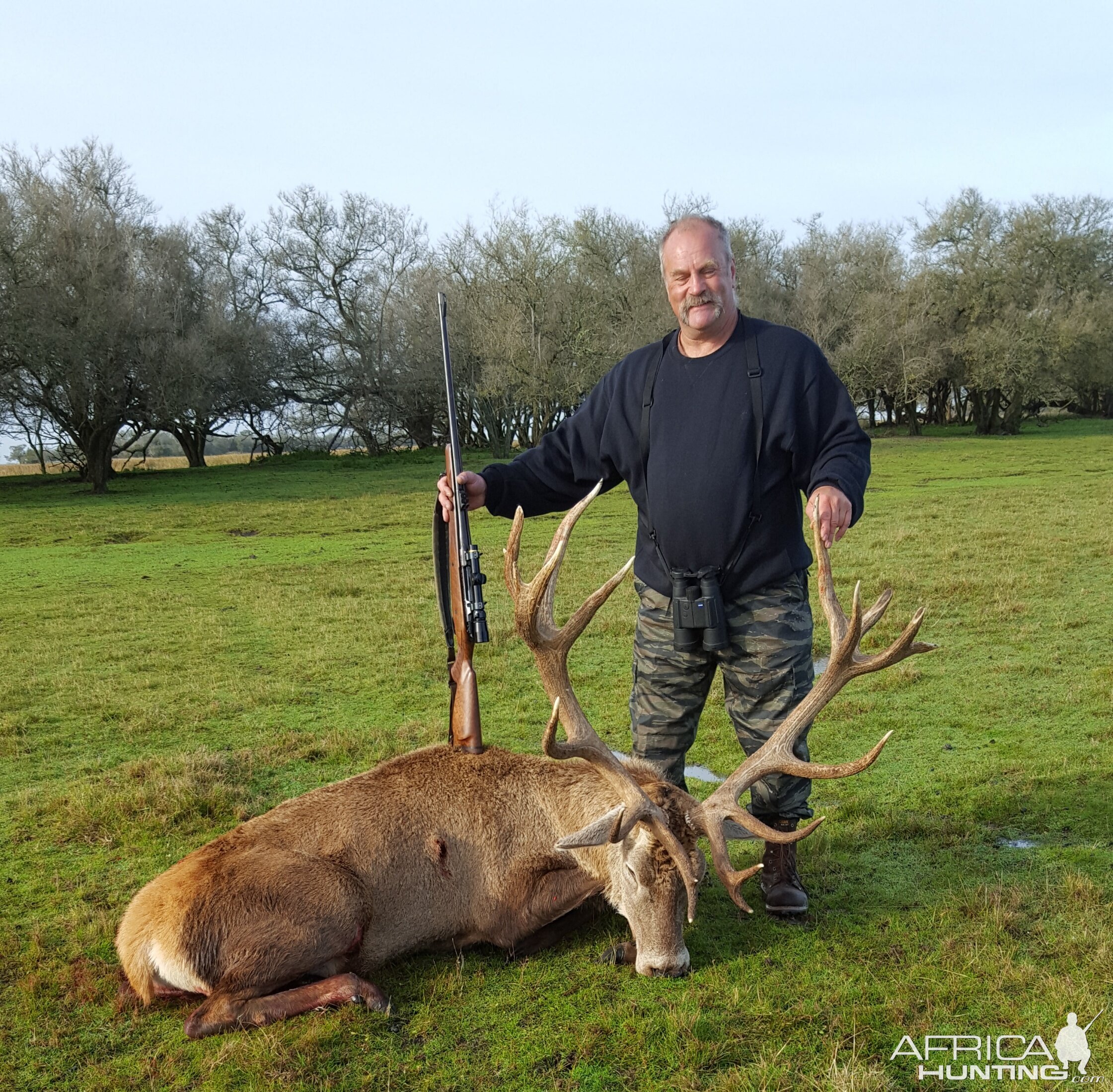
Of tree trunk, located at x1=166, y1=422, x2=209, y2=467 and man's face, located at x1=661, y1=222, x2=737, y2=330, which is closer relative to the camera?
man's face, located at x1=661, y1=222, x2=737, y2=330

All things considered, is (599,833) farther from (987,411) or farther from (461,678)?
(987,411)

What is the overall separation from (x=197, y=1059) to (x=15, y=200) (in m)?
32.1

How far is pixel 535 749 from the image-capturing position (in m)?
7.14

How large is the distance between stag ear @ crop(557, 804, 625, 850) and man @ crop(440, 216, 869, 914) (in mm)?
884

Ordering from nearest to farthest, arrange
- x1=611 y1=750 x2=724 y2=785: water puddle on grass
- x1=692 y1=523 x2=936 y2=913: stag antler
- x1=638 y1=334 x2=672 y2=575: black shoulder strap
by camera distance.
A: x1=692 y1=523 x2=936 y2=913: stag antler
x1=638 y1=334 x2=672 y2=575: black shoulder strap
x1=611 y1=750 x2=724 y2=785: water puddle on grass

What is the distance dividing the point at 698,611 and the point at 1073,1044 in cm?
218

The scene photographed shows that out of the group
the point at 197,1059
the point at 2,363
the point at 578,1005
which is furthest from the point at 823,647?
the point at 2,363

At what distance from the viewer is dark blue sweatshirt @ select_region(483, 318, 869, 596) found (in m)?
4.63

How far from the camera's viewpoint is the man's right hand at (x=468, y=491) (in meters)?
5.12

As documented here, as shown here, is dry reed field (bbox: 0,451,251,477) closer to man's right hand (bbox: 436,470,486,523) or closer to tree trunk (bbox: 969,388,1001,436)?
tree trunk (bbox: 969,388,1001,436)

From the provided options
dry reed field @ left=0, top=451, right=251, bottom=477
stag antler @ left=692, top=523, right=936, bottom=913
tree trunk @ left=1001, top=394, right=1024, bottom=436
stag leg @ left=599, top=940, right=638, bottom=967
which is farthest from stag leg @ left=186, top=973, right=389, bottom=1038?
tree trunk @ left=1001, top=394, right=1024, bottom=436

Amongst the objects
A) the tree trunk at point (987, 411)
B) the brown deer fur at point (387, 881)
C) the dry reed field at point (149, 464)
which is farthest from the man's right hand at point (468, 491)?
the tree trunk at point (987, 411)

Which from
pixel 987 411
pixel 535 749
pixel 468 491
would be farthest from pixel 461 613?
pixel 987 411

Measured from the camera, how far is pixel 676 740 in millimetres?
5023
